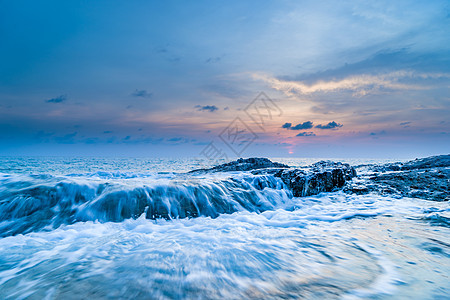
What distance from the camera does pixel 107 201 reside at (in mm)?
5617

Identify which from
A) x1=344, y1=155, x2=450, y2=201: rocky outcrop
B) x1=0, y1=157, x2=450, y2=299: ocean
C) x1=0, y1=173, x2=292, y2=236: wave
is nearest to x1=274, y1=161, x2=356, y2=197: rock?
x1=344, y1=155, x2=450, y2=201: rocky outcrop

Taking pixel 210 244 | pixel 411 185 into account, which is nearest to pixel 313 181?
pixel 411 185

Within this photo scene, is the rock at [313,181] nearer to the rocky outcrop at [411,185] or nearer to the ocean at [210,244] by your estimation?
the rocky outcrop at [411,185]

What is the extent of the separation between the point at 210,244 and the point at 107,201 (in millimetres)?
3505

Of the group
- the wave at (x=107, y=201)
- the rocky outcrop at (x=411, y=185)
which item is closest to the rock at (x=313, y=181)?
the rocky outcrop at (x=411, y=185)

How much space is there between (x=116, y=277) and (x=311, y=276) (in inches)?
99.7

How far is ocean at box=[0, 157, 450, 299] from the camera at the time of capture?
242 centimetres

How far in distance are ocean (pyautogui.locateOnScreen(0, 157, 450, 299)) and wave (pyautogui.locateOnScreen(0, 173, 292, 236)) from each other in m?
0.03

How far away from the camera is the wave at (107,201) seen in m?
5.00

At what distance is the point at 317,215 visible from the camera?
540 centimetres

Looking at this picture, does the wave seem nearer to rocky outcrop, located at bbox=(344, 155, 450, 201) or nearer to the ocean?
the ocean

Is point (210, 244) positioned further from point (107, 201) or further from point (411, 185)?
point (411, 185)

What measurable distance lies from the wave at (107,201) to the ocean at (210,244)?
0.03 m

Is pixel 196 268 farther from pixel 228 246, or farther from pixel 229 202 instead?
pixel 229 202
